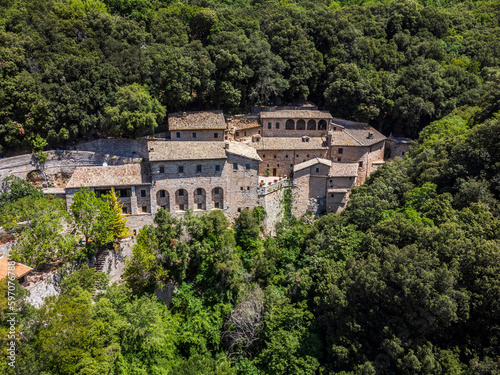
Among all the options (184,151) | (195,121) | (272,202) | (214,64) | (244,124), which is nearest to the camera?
(184,151)

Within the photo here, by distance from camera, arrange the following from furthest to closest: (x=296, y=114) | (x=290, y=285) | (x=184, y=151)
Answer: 1. (x=296, y=114)
2. (x=184, y=151)
3. (x=290, y=285)

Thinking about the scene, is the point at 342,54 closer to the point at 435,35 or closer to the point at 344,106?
the point at 344,106

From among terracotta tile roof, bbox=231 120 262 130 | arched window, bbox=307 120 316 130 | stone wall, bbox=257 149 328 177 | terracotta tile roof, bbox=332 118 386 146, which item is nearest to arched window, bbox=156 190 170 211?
stone wall, bbox=257 149 328 177

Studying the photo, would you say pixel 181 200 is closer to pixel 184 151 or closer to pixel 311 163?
pixel 184 151

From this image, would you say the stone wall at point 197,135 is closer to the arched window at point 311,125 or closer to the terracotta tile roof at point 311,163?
the terracotta tile roof at point 311,163

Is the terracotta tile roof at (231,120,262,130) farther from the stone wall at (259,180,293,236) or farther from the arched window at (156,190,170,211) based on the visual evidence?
the arched window at (156,190,170,211)

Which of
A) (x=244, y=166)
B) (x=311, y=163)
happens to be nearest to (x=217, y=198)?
(x=244, y=166)

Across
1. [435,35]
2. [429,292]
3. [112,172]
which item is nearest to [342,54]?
[435,35]
